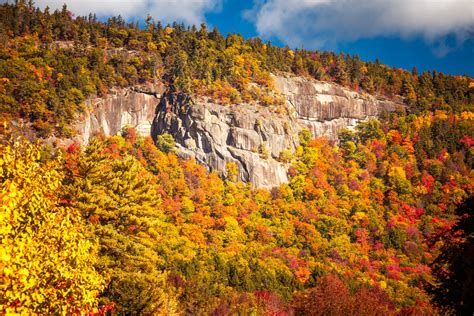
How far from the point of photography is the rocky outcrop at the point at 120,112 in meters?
98.4

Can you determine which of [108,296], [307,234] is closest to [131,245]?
[108,296]

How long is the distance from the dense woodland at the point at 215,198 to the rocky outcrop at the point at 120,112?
3040 mm

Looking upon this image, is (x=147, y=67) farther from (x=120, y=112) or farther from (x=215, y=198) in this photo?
(x=215, y=198)

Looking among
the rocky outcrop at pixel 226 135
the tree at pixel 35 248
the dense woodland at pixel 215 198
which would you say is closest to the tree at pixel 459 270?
the dense woodland at pixel 215 198

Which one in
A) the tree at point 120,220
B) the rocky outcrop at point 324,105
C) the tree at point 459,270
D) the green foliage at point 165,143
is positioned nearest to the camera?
the tree at point 459,270

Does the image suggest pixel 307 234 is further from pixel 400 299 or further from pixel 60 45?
pixel 60 45

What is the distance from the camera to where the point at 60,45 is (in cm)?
11669

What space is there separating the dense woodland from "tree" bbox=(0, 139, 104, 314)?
5 centimetres

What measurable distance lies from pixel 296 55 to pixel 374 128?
42.2 metres

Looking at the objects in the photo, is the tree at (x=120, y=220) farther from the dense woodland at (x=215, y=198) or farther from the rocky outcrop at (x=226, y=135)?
the rocky outcrop at (x=226, y=135)

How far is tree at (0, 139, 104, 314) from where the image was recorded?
22.9 feet

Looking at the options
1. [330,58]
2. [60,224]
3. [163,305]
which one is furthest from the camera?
[330,58]

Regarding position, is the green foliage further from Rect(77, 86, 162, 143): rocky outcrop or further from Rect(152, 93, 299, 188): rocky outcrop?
Rect(77, 86, 162, 143): rocky outcrop

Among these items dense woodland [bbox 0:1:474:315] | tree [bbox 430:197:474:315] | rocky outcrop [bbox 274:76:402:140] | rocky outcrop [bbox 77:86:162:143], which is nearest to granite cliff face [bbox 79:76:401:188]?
rocky outcrop [bbox 77:86:162:143]
